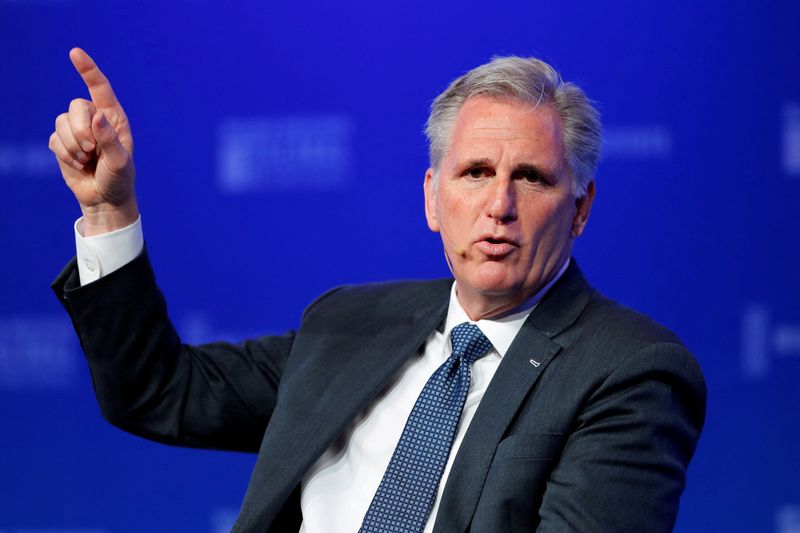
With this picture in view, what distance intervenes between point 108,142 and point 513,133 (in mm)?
661

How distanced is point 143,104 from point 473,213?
56.6 inches

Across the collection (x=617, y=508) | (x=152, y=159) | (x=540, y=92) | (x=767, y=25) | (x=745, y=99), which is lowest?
(x=617, y=508)

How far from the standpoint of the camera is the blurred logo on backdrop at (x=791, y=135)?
8.98ft

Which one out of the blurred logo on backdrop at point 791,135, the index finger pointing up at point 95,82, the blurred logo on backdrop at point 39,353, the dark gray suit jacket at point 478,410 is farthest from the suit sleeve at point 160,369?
the blurred logo on backdrop at point 791,135

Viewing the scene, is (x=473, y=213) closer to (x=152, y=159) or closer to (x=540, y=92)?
(x=540, y=92)

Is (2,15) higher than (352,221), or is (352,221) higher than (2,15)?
(2,15)

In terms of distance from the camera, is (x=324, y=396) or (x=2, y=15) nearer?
(x=324, y=396)

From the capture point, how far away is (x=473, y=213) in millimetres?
1795

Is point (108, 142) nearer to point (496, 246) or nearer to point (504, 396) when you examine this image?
point (496, 246)

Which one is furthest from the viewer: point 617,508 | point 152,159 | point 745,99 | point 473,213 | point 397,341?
point 152,159

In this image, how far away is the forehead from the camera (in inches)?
70.2

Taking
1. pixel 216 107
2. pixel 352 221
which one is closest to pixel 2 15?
pixel 216 107

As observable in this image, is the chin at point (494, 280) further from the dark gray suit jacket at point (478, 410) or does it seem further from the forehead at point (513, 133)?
the forehead at point (513, 133)

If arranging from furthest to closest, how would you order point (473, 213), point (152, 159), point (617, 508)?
point (152, 159) → point (473, 213) → point (617, 508)
